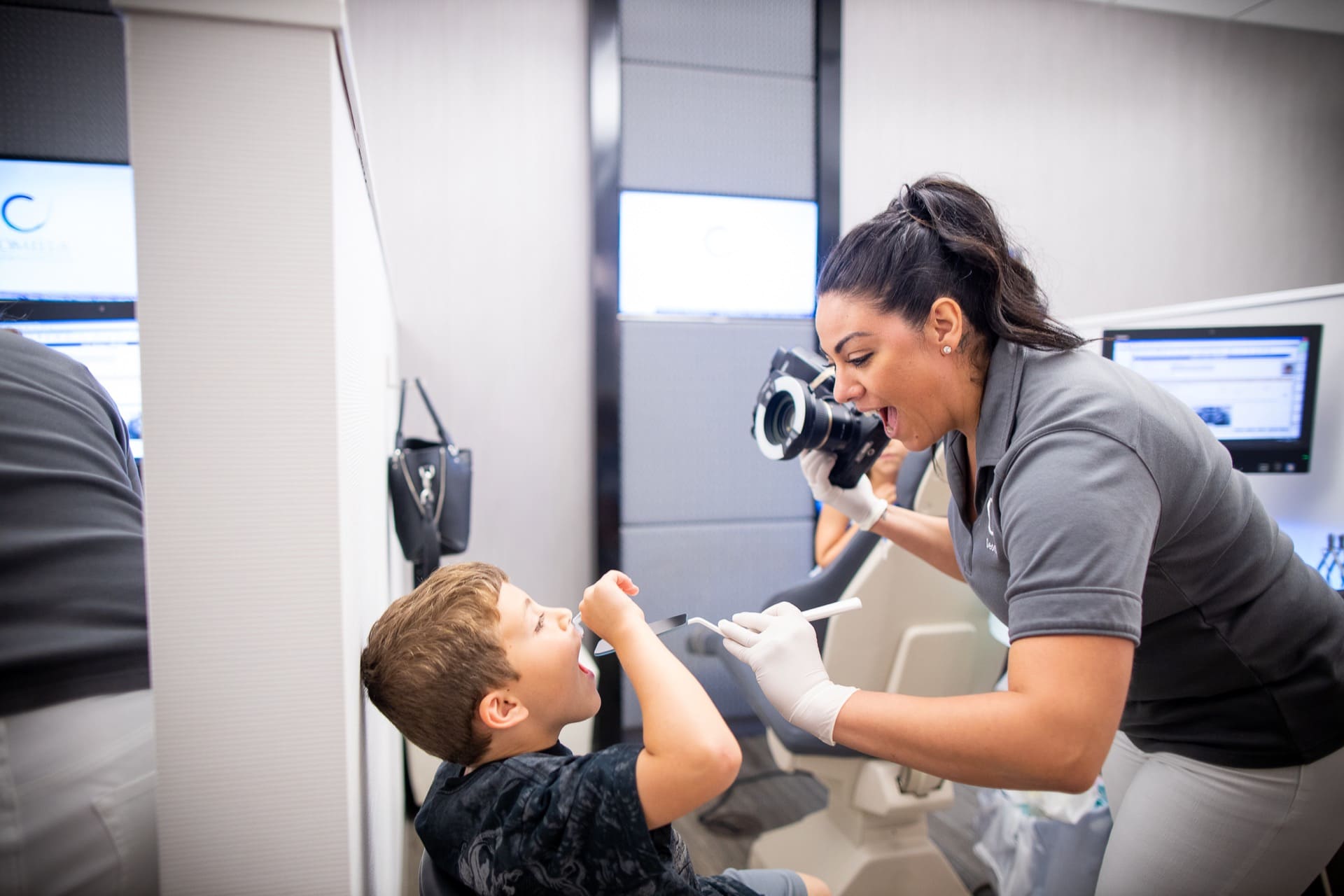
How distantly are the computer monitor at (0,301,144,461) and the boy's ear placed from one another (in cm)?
133

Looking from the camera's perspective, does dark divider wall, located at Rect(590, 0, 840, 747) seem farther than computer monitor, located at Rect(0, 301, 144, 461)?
Yes

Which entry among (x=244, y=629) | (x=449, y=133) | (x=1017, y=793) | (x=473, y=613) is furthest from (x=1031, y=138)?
(x=244, y=629)

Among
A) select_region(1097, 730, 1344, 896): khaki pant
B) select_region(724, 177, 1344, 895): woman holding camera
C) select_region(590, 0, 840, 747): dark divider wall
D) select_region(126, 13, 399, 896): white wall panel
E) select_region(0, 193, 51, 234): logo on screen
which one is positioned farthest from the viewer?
select_region(590, 0, 840, 747): dark divider wall

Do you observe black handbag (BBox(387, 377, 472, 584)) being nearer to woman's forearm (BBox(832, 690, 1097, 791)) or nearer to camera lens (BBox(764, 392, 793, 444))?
camera lens (BBox(764, 392, 793, 444))

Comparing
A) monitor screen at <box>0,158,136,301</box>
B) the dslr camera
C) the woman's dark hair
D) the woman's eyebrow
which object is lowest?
the dslr camera

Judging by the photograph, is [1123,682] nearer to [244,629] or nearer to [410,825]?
[244,629]

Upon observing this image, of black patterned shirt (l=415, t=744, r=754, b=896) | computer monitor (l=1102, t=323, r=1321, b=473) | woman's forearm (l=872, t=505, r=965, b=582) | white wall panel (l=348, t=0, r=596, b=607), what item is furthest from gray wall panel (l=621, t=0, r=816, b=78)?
black patterned shirt (l=415, t=744, r=754, b=896)

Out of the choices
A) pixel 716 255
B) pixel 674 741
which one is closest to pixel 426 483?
pixel 674 741

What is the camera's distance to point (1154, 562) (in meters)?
0.94

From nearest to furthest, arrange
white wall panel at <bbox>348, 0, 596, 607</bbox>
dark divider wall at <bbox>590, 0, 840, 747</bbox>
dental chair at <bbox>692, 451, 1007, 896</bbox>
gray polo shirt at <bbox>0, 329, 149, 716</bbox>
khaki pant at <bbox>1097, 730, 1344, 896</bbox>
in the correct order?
gray polo shirt at <bbox>0, 329, 149, 716</bbox> < khaki pant at <bbox>1097, 730, 1344, 896</bbox> < dental chair at <bbox>692, 451, 1007, 896</bbox> < white wall panel at <bbox>348, 0, 596, 607</bbox> < dark divider wall at <bbox>590, 0, 840, 747</bbox>

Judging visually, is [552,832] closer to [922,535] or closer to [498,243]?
[922,535]

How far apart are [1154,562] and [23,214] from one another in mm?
2642

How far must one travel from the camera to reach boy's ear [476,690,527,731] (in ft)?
2.80

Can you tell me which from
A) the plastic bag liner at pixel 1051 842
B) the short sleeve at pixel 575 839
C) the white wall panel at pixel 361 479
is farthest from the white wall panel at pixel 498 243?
the short sleeve at pixel 575 839
